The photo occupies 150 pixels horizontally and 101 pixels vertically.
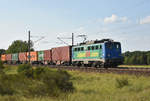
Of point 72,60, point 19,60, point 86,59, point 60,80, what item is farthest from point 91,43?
point 19,60

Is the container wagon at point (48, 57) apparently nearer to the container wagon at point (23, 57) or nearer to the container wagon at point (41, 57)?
the container wagon at point (41, 57)

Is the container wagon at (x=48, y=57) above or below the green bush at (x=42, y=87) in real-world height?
above

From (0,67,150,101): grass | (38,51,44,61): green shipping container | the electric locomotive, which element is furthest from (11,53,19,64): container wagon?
(0,67,150,101): grass

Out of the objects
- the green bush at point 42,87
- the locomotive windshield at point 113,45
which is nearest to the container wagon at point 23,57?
the locomotive windshield at point 113,45

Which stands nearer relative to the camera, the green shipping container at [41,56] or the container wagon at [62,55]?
the container wagon at [62,55]

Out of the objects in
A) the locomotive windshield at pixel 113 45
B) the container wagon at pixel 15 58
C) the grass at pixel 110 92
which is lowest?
the grass at pixel 110 92

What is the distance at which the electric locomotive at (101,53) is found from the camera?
25.9 meters

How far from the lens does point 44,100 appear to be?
883 cm

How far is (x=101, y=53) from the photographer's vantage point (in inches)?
1032

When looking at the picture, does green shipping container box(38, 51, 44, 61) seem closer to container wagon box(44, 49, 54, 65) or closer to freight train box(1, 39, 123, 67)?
container wagon box(44, 49, 54, 65)

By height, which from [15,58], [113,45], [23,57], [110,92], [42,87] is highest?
[113,45]

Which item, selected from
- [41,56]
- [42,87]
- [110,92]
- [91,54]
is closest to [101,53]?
[91,54]

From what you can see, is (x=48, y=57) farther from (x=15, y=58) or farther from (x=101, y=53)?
(x=15, y=58)

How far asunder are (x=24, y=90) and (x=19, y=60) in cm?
4518
